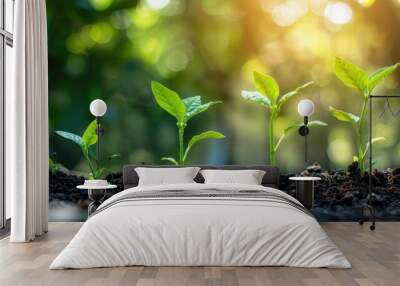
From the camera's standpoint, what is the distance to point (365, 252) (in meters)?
5.14

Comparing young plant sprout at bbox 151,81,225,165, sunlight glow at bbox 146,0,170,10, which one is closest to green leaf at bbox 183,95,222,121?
young plant sprout at bbox 151,81,225,165

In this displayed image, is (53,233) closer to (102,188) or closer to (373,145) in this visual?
(102,188)

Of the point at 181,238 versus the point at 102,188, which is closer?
the point at 181,238

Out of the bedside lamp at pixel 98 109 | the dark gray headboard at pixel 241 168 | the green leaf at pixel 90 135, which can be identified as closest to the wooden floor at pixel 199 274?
the dark gray headboard at pixel 241 168

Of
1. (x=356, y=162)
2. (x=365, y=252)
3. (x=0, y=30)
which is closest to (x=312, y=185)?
(x=356, y=162)

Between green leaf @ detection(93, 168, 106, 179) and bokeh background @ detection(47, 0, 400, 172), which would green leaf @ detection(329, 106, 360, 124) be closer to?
bokeh background @ detection(47, 0, 400, 172)

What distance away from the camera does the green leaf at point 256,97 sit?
23.6 feet

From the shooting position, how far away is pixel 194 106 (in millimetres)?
7207

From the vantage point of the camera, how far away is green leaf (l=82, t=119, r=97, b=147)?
7.23 metres

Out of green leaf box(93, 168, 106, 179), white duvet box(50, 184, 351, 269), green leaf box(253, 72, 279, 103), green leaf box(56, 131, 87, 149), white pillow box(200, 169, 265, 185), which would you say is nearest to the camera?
white duvet box(50, 184, 351, 269)

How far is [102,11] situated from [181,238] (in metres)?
3.97

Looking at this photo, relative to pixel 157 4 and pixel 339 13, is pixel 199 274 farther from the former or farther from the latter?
pixel 339 13

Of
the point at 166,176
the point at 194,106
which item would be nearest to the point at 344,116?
the point at 194,106

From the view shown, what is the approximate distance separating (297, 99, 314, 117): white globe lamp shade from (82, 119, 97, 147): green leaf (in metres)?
2.49
